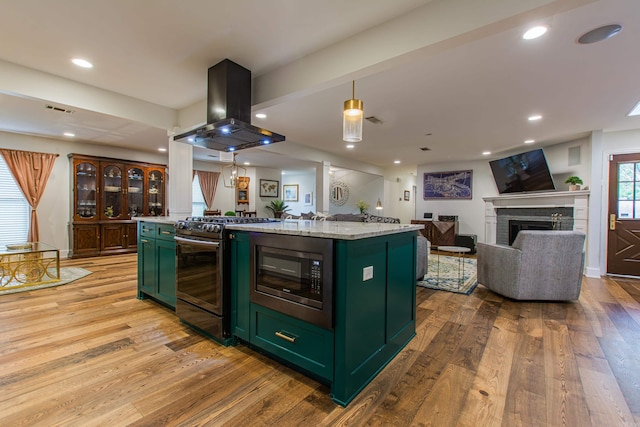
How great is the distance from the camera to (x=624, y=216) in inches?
185

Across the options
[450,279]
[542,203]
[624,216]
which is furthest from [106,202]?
[624,216]

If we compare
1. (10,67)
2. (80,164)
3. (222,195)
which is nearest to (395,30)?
(10,67)

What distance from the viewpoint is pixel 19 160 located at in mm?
5301

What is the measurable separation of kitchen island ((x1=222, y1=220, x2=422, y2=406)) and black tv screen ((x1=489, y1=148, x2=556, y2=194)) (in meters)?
4.93

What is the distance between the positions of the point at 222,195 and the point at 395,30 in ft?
24.4

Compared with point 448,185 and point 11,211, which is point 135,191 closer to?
point 11,211

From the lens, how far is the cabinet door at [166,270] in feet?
9.33

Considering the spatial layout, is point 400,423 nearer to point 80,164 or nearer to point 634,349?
point 634,349

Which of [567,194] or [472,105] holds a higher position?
[472,105]

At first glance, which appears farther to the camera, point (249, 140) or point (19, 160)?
point (19, 160)

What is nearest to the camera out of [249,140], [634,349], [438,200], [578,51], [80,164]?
[634,349]

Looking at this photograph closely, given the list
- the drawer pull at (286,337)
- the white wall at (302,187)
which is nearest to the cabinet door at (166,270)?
the drawer pull at (286,337)

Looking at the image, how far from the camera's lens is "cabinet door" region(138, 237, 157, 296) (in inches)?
123

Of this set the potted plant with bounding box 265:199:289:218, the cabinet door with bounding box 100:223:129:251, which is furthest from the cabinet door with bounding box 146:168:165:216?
the potted plant with bounding box 265:199:289:218
